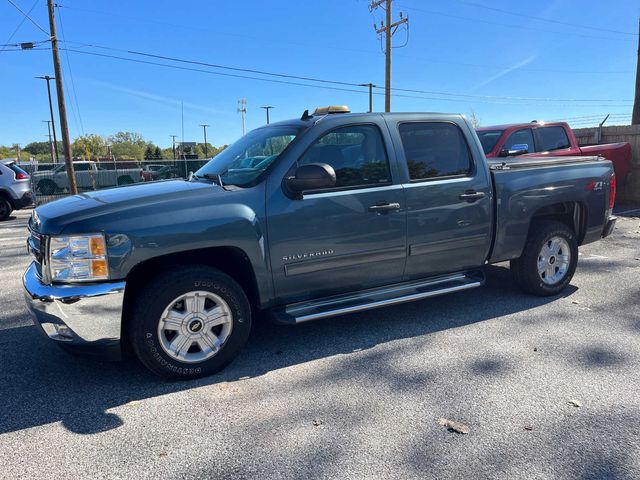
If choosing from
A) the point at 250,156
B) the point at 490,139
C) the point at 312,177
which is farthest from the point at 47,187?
the point at 312,177

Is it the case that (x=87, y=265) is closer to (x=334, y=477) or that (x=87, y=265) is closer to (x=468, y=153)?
(x=334, y=477)

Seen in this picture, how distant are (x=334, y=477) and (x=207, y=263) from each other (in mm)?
1834

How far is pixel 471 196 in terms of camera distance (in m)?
4.40

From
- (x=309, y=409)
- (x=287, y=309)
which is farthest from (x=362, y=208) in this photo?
(x=309, y=409)

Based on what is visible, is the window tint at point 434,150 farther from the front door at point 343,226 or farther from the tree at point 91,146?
the tree at point 91,146

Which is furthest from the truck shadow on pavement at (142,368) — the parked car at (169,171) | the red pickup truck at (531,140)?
the parked car at (169,171)

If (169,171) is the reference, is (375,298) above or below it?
below

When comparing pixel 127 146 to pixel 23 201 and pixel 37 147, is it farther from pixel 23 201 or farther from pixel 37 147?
pixel 23 201

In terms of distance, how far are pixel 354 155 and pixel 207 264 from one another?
148 centimetres

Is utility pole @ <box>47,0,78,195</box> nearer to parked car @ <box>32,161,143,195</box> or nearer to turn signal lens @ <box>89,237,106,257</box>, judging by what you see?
parked car @ <box>32,161,143,195</box>

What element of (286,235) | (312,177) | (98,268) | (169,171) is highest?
(169,171)

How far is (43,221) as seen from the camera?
3.22 m

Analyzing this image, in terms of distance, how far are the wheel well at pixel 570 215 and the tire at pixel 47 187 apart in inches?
825

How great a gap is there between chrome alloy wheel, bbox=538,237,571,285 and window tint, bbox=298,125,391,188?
2140 mm
